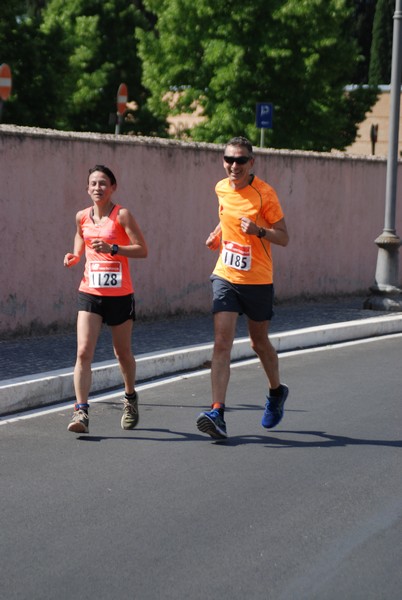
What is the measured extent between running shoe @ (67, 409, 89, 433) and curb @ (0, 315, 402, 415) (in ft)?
3.34

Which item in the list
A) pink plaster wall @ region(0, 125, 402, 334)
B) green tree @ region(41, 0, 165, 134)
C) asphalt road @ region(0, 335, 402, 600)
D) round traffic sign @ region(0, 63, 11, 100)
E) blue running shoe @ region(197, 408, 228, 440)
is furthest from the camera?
green tree @ region(41, 0, 165, 134)

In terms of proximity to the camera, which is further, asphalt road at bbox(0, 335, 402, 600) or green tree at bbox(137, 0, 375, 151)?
green tree at bbox(137, 0, 375, 151)

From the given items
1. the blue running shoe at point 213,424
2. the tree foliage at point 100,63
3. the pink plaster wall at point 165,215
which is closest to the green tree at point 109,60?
the tree foliage at point 100,63

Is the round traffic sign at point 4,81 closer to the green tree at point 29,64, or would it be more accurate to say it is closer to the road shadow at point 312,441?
the green tree at point 29,64

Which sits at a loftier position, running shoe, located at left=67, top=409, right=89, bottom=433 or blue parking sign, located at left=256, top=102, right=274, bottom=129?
blue parking sign, located at left=256, top=102, right=274, bottom=129

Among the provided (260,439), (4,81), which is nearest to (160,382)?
(260,439)

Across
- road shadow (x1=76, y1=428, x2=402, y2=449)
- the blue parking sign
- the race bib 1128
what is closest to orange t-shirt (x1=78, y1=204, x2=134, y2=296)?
the race bib 1128

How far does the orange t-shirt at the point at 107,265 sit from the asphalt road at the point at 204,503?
3.17 feet

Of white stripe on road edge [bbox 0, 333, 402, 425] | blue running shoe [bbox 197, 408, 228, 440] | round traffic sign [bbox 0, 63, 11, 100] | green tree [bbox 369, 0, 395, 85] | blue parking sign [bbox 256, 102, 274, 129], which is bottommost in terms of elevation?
white stripe on road edge [bbox 0, 333, 402, 425]

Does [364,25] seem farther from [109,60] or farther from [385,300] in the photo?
[385,300]

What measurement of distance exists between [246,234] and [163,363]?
312 cm

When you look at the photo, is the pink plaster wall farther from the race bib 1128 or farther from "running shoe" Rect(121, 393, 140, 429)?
the race bib 1128

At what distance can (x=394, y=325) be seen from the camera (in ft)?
48.0

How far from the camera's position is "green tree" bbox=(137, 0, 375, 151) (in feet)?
104
